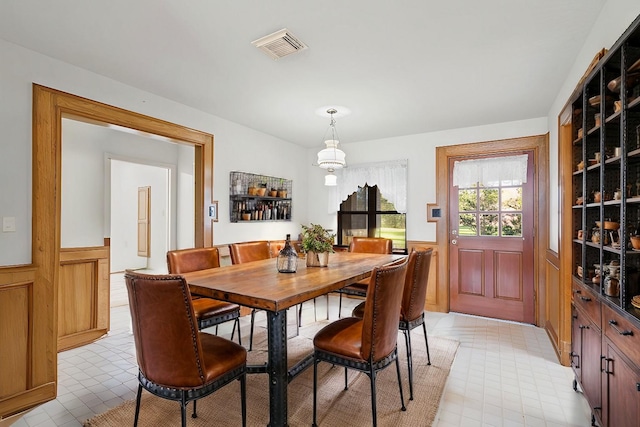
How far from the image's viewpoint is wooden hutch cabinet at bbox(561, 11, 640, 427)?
1445 mm

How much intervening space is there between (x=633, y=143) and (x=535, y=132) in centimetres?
250

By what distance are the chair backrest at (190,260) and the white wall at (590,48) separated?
307 cm

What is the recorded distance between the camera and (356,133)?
4.57 meters

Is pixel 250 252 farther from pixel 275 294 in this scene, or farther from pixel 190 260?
pixel 275 294

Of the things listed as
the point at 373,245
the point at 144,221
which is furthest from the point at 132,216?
the point at 373,245

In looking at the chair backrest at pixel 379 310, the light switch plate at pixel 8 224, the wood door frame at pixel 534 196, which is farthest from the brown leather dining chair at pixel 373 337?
the wood door frame at pixel 534 196

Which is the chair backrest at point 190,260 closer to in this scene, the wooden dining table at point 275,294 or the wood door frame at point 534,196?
the wooden dining table at point 275,294

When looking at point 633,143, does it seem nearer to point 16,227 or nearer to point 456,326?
point 456,326

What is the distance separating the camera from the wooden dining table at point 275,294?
1.74 meters

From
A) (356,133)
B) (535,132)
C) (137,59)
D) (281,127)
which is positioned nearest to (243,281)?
(137,59)

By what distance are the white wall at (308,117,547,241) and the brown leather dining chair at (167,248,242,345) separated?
2281 millimetres

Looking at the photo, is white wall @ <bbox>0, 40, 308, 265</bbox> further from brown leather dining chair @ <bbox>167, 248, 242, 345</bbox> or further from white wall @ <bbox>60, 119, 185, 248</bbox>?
white wall @ <bbox>60, 119, 185, 248</bbox>

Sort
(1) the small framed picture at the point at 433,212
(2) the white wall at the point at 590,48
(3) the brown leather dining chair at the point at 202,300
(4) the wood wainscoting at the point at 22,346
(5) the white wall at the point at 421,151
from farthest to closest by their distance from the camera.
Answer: (1) the small framed picture at the point at 433,212 < (5) the white wall at the point at 421,151 < (3) the brown leather dining chair at the point at 202,300 < (4) the wood wainscoting at the point at 22,346 < (2) the white wall at the point at 590,48

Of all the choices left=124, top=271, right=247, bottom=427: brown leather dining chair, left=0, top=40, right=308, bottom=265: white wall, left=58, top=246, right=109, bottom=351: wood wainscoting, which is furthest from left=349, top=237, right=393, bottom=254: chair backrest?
left=58, top=246, right=109, bottom=351: wood wainscoting
